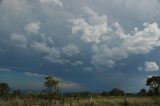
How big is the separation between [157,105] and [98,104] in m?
9.21

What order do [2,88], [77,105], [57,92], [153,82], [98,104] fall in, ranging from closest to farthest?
[77,105]
[98,104]
[57,92]
[2,88]
[153,82]

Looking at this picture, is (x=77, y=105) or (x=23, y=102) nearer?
(x=23, y=102)

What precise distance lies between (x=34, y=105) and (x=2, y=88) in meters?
52.1

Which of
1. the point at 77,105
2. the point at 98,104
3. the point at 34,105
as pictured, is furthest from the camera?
the point at 98,104

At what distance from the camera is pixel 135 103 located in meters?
62.8

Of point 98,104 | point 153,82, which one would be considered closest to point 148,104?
point 98,104

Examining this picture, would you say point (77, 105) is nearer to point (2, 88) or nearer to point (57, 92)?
point (57, 92)

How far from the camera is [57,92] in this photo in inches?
2596

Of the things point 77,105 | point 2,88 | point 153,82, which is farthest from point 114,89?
point 77,105

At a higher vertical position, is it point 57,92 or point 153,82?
point 153,82

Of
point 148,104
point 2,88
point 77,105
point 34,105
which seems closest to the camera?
point 34,105

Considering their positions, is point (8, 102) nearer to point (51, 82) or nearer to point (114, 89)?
point (51, 82)

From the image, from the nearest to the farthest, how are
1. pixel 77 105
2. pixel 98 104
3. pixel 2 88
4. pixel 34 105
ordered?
1. pixel 34 105
2. pixel 77 105
3. pixel 98 104
4. pixel 2 88

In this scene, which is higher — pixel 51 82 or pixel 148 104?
pixel 51 82
